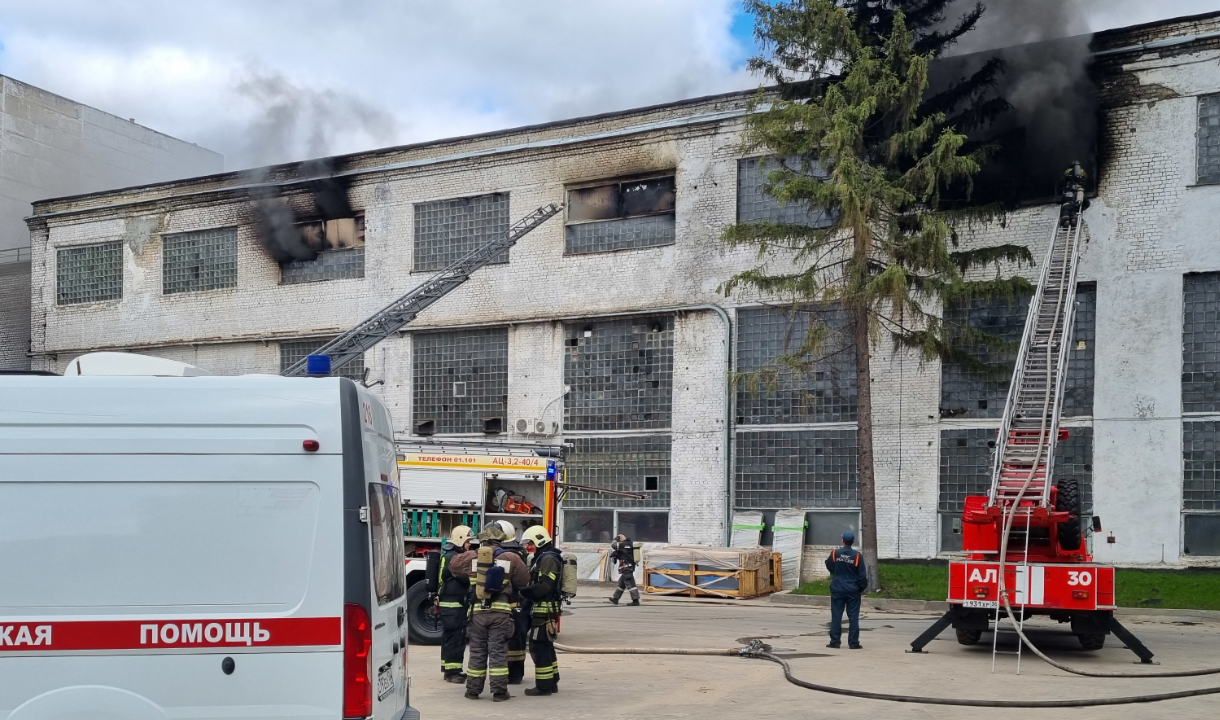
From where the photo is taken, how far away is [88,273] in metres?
35.8

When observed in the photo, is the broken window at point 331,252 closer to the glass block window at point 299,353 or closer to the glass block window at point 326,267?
the glass block window at point 326,267

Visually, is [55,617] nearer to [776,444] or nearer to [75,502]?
[75,502]

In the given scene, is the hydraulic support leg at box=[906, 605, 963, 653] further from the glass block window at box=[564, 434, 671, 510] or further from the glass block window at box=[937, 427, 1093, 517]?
the glass block window at box=[564, 434, 671, 510]

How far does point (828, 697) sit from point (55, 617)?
6841 mm

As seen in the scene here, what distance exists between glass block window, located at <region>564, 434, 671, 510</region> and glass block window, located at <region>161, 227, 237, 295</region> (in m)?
11.6

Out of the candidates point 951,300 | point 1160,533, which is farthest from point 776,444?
point 1160,533

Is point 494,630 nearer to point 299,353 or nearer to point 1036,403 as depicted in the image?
point 1036,403

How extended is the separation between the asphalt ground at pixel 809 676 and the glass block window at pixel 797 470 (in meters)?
7.39

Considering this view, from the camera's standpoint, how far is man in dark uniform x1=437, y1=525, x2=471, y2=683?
454 inches

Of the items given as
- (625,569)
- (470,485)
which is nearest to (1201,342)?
(625,569)

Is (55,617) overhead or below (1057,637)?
overhead

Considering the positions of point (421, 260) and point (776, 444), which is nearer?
point (776, 444)

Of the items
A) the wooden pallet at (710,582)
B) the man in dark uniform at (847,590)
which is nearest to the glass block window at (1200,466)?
the wooden pallet at (710,582)

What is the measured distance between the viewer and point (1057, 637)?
1595cm
